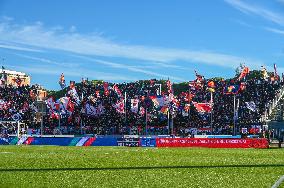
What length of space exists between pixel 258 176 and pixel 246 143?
110 ft

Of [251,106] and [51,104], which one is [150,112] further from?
[251,106]

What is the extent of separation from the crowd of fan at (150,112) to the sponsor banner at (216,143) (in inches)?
807

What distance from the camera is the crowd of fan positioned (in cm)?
7462

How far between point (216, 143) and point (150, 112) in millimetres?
32378

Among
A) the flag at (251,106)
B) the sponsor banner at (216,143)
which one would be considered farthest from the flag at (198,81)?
the sponsor banner at (216,143)

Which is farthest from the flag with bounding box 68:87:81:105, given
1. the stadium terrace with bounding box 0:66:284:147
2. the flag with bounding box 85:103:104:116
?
the flag with bounding box 85:103:104:116

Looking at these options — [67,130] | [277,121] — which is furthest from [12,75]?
[277,121]

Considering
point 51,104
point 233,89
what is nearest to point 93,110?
point 51,104

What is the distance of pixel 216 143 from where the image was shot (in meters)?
47.1

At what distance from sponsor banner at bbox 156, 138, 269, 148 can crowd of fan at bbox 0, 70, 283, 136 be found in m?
20.5

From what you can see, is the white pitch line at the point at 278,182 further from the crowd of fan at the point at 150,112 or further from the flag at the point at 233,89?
the flag at the point at 233,89

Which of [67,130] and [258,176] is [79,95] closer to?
[67,130]

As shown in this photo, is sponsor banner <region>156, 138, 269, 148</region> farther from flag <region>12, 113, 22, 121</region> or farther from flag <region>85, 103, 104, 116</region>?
flag <region>12, 113, 22, 121</region>

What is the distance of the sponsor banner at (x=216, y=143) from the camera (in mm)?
44853
